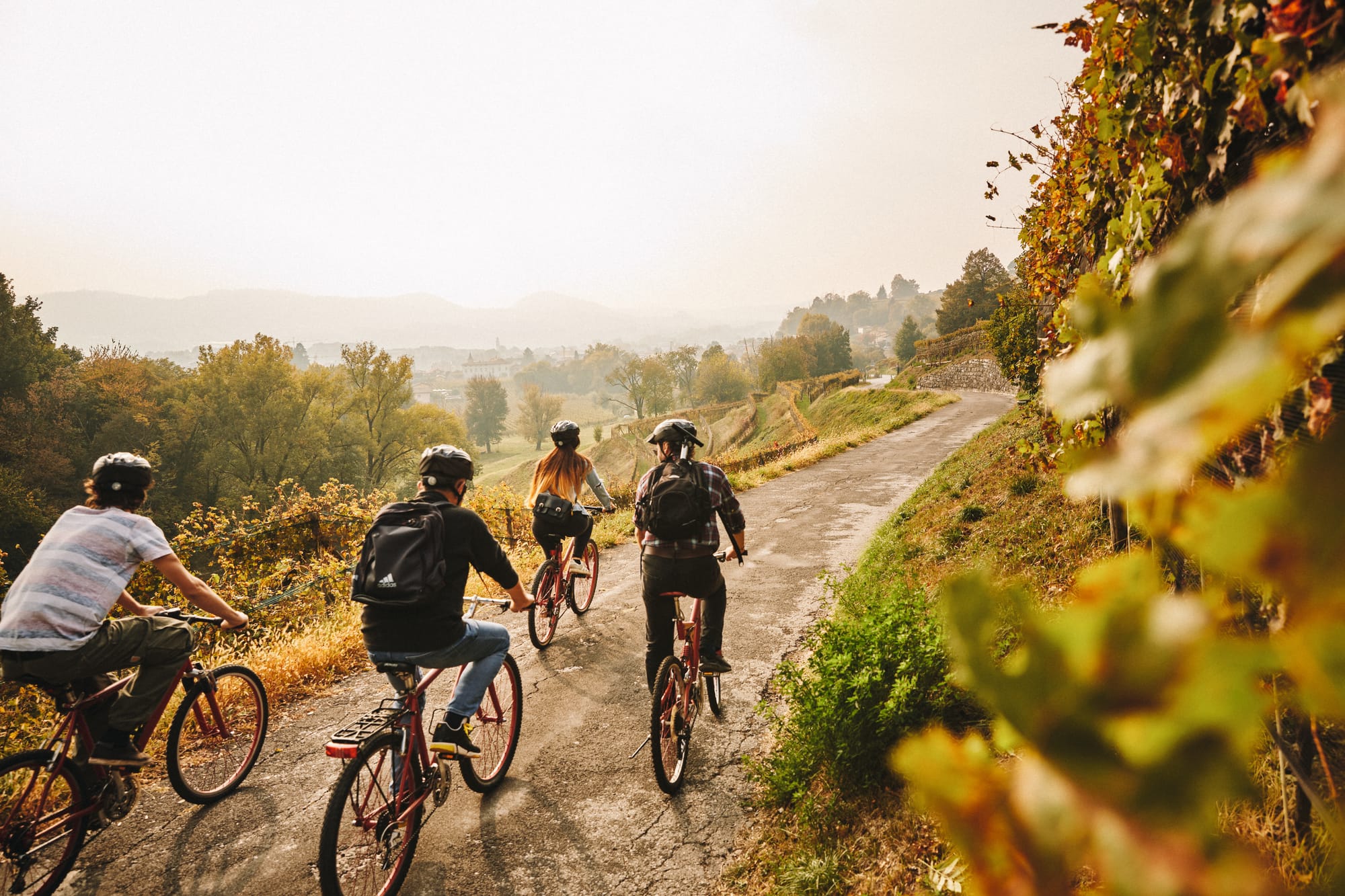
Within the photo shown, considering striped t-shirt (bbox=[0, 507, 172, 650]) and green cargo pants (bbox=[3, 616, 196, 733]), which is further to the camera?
green cargo pants (bbox=[3, 616, 196, 733])

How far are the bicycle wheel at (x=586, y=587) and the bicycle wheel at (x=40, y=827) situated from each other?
4.58 metres

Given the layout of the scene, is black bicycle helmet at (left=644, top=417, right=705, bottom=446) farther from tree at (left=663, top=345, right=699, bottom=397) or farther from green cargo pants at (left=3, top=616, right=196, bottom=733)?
tree at (left=663, top=345, right=699, bottom=397)

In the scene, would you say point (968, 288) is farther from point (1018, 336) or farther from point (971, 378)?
point (1018, 336)

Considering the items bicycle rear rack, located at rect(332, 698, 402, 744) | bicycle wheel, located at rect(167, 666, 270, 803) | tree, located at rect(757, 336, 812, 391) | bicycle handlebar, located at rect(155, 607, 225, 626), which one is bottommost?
bicycle wheel, located at rect(167, 666, 270, 803)

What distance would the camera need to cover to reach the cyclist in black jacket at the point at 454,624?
3.70m

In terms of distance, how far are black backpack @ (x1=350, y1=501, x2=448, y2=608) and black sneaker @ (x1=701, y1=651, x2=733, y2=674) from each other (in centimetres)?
218

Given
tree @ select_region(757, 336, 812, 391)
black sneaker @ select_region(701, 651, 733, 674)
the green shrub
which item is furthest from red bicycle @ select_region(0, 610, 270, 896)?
tree @ select_region(757, 336, 812, 391)

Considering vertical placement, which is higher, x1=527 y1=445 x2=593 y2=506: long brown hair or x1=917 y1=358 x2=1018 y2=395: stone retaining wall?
x1=917 y1=358 x2=1018 y2=395: stone retaining wall

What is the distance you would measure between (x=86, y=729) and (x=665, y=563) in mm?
3647

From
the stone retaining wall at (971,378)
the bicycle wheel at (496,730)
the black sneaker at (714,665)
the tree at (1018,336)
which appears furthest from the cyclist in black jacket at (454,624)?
the stone retaining wall at (971,378)

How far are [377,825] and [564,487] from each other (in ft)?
12.5

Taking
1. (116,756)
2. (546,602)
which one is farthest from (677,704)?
(116,756)

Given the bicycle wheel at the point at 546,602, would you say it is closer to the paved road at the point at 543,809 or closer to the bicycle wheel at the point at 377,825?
the paved road at the point at 543,809

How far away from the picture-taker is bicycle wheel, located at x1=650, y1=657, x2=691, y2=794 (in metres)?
4.35
